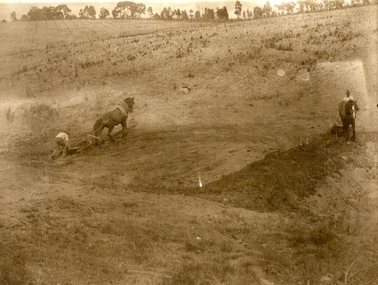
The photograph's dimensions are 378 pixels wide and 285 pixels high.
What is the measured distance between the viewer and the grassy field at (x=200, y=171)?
8016 mm

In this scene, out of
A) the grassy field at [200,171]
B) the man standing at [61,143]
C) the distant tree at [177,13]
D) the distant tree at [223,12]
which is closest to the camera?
the grassy field at [200,171]

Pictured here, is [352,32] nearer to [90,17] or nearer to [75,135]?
[75,135]

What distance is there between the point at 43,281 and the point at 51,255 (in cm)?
67

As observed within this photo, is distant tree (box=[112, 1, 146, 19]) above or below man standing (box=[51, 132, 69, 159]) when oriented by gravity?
above

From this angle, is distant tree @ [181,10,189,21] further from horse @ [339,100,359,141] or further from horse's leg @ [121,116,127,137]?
horse @ [339,100,359,141]

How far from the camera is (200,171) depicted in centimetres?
1173

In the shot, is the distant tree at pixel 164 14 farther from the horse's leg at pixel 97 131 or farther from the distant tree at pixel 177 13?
the horse's leg at pixel 97 131

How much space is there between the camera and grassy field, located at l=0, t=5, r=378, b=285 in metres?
8.02

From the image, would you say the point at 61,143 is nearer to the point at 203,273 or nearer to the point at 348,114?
the point at 203,273

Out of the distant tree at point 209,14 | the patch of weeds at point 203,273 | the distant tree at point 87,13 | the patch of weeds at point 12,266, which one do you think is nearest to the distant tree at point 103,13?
the distant tree at point 87,13

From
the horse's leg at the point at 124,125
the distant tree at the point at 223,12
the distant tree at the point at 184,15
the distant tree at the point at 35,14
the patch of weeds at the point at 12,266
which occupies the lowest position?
the patch of weeds at the point at 12,266

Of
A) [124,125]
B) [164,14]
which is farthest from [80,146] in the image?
[164,14]

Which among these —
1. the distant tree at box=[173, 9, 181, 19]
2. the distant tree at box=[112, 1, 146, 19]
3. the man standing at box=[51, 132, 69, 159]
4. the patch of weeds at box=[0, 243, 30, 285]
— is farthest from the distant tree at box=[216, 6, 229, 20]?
the patch of weeds at box=[0, 243, 30, 285]

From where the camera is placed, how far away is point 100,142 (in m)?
13.9
